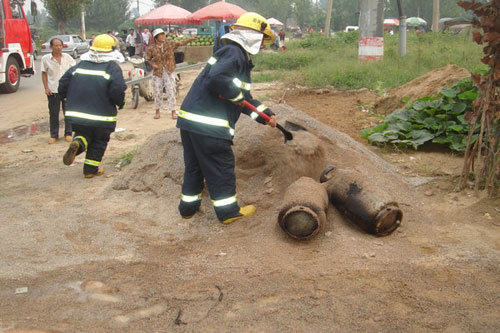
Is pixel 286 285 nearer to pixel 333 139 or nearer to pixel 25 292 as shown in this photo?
pixel 25 292

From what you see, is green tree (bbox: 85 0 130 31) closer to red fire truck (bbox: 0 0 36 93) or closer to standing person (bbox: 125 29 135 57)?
standing person (bbox: 125 29 135 57)

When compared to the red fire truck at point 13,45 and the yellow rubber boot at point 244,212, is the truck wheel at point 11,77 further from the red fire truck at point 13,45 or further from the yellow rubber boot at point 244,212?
the yellow rubber boot at point 244,212

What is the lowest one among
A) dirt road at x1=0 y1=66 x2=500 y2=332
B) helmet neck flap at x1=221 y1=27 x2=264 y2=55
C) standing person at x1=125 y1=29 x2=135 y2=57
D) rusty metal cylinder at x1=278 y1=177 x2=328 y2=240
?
dirt road at x1=0 y1=66 x2=500 y2=332

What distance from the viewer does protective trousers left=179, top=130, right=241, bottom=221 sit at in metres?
4.30

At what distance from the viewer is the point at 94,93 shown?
5871 mm

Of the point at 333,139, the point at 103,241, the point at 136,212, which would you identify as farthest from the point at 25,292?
the point at 333,139

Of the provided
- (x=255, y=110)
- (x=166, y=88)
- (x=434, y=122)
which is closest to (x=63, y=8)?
(x=166, y=88)

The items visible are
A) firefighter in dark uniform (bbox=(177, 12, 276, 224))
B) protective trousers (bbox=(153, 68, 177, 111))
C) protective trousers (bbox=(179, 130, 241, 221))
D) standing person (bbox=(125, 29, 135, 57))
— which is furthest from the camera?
standing person (bbox=(125, 29, 135, 57))

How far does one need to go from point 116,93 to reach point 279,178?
92.0 inches

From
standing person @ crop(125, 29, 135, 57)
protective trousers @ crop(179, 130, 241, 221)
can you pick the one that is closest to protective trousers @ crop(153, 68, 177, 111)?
protective trousers @ crop(179, 130, 241, 221)

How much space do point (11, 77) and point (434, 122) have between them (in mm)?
12461

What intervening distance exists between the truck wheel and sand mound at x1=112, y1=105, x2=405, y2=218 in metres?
10.5

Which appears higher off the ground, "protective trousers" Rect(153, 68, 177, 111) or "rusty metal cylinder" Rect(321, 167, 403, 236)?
"protective trousers" Rect(153, 68, 177, 111)

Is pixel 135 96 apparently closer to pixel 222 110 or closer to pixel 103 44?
pixel 103 44
